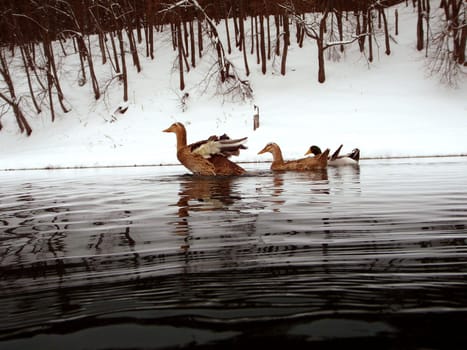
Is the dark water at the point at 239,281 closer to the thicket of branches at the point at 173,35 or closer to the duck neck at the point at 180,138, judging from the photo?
the duck neck at the point at 180,138

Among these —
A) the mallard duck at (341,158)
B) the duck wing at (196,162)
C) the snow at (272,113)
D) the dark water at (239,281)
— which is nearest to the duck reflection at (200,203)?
the dark water at (239,281)

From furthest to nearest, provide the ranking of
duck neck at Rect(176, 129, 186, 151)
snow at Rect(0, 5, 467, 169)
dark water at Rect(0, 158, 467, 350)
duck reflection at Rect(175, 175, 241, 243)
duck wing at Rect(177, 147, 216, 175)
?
1. snow at Rect(0, 5, 467, 169)
2. duck neck at Rect(176, 129, 186, 151)
3. duck wing at Rect(177, 147, 216, 175)
4. duck reflection at Rect(175, 175, 241, 243)
5. dark water at Rect(0, 158, 467, 350)

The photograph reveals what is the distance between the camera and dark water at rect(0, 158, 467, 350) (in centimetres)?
133

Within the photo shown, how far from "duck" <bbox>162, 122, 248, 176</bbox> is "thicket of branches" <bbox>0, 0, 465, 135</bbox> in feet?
61.0

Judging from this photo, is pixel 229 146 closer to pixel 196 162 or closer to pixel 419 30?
pixel 196 162

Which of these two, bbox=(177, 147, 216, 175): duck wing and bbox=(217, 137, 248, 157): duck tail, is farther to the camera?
bbox=(177, 147, 216, 175): duck wing

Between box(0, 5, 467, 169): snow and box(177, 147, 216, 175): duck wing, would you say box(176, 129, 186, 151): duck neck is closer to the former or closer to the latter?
box(177, 147, 216, 175): duck wing

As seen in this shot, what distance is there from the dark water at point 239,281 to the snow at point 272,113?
16300 millimetres

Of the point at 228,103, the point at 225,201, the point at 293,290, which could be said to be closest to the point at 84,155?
the point at 228,103

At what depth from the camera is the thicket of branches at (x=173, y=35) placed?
29.1m

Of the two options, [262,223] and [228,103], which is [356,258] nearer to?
[262,223]

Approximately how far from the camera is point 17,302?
171 centimetres

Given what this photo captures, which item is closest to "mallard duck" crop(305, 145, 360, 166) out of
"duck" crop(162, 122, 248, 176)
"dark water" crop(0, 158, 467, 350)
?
"duck" crop(162, 122, 248, 176)

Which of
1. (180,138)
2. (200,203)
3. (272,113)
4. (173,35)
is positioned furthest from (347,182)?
(173,35)
